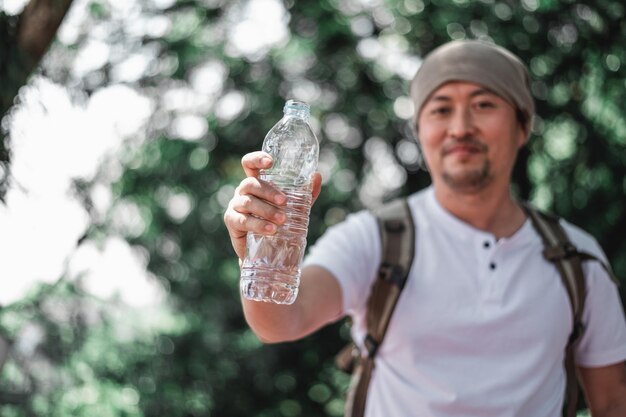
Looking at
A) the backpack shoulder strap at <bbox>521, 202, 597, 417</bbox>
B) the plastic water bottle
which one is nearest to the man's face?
the backpack shoulder strap at <bbox>521, 202, 597, 417</bbox>

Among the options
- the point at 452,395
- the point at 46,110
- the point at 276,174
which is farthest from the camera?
the point at 46,110

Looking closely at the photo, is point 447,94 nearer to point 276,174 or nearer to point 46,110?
point 276,174

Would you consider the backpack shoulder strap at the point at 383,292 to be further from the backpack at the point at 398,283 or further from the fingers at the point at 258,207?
the fingers at the point at 258,207

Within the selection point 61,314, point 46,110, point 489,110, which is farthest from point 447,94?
point 61,314

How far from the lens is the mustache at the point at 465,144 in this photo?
2.79m

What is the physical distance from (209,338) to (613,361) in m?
3.16

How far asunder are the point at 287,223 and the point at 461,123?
1009 mm

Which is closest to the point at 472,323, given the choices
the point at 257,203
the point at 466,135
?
the point at 466,135

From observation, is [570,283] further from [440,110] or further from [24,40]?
[24,40]

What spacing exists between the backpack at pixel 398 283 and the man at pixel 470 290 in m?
0.03

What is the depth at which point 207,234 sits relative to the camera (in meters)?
5.42

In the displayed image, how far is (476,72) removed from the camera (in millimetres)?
2820

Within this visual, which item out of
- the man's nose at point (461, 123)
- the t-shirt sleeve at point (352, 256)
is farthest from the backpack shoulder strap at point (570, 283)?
the t-shirt sleeve at point (352, 256)

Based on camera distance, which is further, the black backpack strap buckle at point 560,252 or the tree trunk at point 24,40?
the tree trunk at point 24,40
